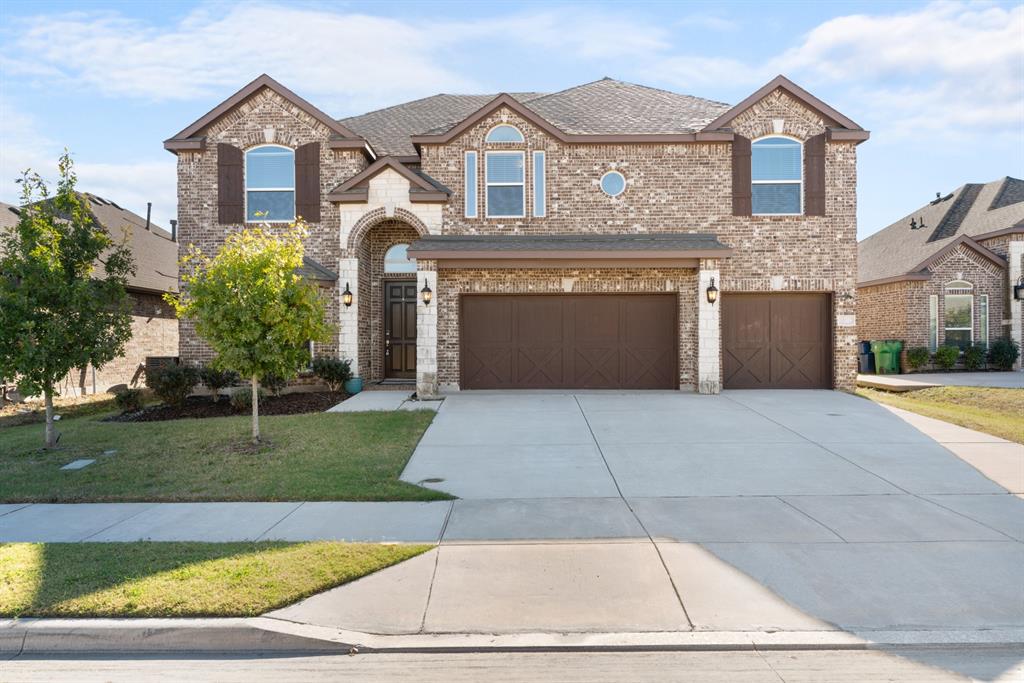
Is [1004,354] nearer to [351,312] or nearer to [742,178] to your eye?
[742,178]

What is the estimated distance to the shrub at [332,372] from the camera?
14.4 m

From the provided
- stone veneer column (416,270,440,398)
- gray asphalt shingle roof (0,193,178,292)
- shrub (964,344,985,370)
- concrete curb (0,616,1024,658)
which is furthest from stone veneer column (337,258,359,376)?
shrub (964,344,985,370)

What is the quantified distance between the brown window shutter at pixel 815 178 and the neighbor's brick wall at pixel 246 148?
443 inches

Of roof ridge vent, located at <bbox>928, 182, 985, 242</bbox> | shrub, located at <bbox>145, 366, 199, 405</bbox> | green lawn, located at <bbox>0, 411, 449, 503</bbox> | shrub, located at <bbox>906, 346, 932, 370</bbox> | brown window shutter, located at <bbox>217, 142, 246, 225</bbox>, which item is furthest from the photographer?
roof ridge vent, located at <bbox>928, 182, 985, 242</bbox>

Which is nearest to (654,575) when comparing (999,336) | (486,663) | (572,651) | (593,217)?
(572,651)

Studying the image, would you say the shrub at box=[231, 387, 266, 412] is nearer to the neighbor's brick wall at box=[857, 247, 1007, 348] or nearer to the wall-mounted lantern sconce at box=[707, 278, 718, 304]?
the wall-mounted lantern sconce at box=[707, 278, 718, 304]

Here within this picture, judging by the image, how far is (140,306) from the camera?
63.5ft

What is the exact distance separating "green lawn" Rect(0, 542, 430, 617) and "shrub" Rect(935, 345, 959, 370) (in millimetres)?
20325

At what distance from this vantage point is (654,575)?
4.75 m

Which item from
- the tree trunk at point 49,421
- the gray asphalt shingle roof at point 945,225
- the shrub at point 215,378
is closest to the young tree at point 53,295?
the tree trunk at point 49,421

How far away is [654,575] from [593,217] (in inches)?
452

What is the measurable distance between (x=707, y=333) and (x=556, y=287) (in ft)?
12.1

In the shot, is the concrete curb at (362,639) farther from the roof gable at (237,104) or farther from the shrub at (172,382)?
the roof gable at (237,104)

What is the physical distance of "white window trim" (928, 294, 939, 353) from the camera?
2005 centimetres
